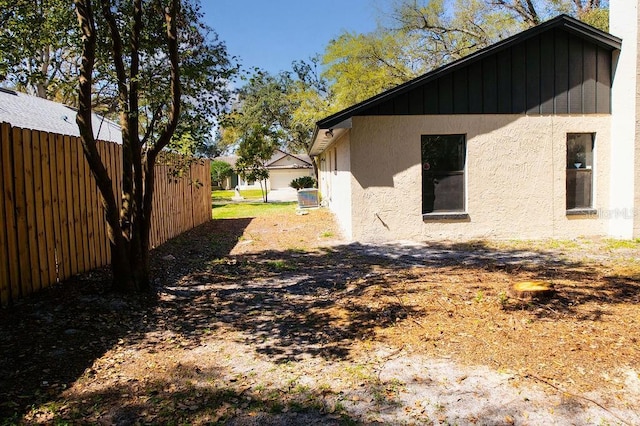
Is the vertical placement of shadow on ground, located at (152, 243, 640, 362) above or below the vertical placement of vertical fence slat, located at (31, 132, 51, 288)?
below

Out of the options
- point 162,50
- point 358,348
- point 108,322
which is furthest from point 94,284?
point 358,348

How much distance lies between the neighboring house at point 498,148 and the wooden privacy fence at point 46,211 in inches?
197

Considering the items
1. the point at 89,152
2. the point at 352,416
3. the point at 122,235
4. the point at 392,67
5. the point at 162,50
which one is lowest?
the point at 352,416

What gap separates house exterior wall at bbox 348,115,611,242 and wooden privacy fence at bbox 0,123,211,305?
16.6 ft

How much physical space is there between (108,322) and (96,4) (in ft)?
13.1

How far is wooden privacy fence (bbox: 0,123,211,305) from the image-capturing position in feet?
15.9

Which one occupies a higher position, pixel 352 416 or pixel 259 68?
pixel 259 68

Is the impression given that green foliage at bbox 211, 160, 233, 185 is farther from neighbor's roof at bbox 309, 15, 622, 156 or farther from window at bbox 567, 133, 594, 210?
window at bbox 567, 133, 594, 210

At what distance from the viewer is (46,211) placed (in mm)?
5512

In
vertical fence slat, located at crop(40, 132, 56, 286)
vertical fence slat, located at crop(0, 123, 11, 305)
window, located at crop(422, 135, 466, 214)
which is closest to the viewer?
vertical fence slat, located at crop(0, 123, 11, 305)

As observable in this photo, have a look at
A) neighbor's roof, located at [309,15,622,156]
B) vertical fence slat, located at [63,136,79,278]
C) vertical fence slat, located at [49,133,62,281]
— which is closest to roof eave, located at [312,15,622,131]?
neighbor's roof, located at [309,15,622,156]

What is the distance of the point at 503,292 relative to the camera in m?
5.67

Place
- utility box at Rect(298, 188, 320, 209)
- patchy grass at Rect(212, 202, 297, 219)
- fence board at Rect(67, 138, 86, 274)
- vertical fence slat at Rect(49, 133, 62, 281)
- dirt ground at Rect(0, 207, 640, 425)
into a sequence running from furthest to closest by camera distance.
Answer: utility box at Rect(298, 188, 320, 209) < patchy grass at Rect(212, 202, 297, 219) < fence board at Rect(67, 138, 86, 274) < vertical fence slat at Rect(49, 133, 62, 281) < dirt ground at Rect(0, 207, 640, 425)

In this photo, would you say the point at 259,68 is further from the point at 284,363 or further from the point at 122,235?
the point at 284,363
